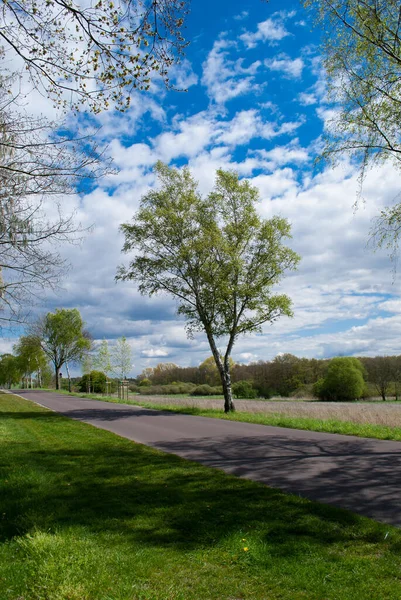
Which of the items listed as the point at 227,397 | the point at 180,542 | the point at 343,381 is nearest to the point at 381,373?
the point at 343,381

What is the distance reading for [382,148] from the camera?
39.2ft

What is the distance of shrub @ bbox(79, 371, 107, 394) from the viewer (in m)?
56.2

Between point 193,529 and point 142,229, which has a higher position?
point 142,229

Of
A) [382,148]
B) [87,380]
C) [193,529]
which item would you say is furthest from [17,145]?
[87,380]

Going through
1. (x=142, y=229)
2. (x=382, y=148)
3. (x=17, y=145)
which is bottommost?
(x=17, y=145)

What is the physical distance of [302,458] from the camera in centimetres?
961

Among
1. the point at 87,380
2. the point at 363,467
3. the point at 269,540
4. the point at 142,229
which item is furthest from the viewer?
the point at 87,380

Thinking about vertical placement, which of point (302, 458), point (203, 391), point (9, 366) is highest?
point (9, 366)

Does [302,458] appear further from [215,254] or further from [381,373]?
[381,373]

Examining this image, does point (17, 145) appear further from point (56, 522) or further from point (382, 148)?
point (382, 148)

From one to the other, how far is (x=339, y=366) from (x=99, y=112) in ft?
→ 159

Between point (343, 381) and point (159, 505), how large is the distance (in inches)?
1863

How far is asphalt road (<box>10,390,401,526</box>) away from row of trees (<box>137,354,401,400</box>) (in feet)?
139

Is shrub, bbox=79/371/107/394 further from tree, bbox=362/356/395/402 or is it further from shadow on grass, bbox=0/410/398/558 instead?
shadow on grass, bbox=0/410/398/558
